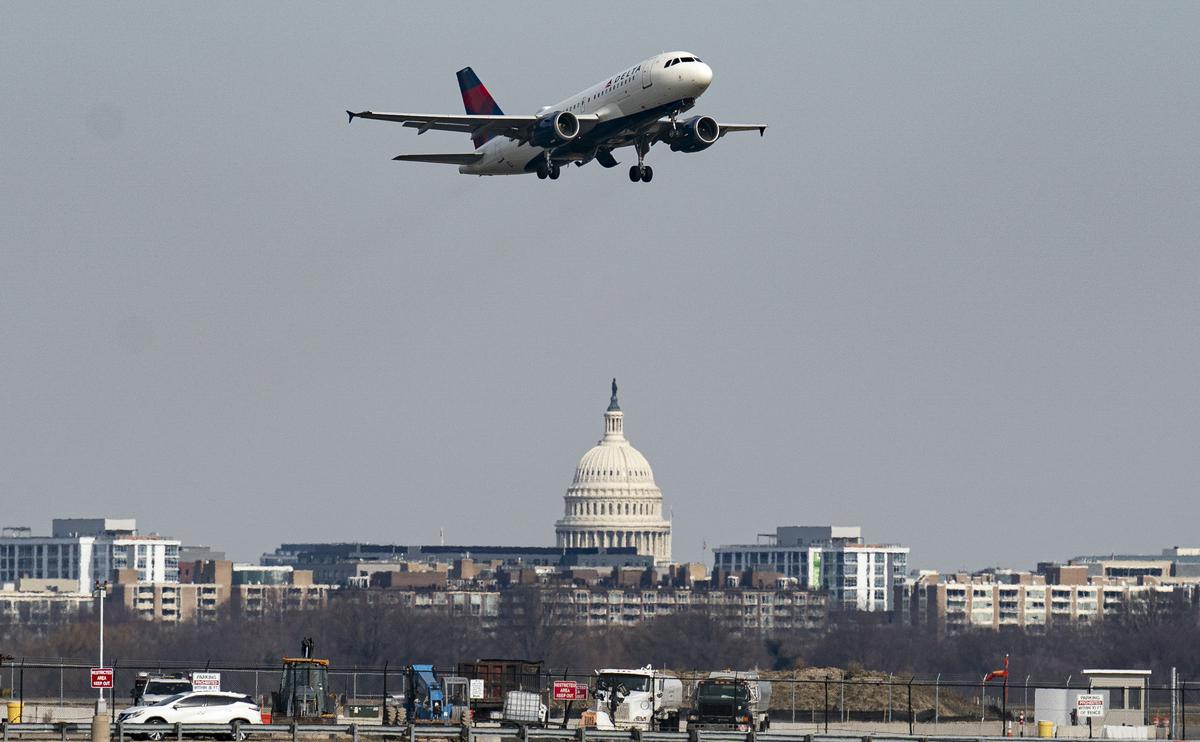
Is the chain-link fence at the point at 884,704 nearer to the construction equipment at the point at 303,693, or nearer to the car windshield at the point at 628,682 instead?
the construction equipment at the point at 303,693

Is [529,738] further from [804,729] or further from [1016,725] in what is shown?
[1016,725]

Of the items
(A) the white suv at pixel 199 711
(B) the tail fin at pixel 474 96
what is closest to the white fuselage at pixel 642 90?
(B) the tail fin at pixel 474 96

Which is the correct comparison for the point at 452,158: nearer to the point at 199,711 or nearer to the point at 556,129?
the point at 556,129

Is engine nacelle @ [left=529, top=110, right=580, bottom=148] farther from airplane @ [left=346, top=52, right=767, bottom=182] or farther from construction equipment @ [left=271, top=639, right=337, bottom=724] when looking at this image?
construction equipment @ [left=271, top=639, right=337, bottom=724]

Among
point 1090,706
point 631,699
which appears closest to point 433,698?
point 631,699

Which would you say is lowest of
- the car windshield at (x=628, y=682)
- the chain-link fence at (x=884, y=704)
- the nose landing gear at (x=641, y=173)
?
the chain-link fence at (x=884, y=704)

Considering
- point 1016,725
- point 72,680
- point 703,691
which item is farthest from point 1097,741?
point 72,680
